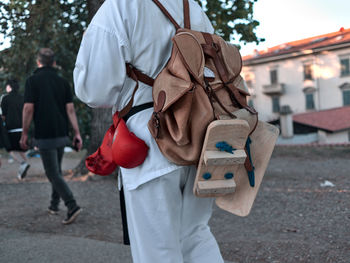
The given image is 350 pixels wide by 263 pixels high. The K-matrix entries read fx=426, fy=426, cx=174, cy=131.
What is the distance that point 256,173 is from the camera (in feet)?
6.48

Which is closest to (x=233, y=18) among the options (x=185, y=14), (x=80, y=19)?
(x=80, y=19)

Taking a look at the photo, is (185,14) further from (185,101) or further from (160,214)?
(160,214)

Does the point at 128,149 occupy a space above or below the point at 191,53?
below

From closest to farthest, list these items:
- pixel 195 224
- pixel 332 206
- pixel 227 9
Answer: pixel 195 224
pixel 332 206
pixel 227 9

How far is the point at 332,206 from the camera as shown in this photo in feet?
18.3

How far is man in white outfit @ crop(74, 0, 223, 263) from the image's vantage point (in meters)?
1.83

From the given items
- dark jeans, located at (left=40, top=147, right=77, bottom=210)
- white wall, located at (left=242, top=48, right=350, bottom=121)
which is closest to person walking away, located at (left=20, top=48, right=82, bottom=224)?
dark jeans, located at (left=40, top=147, right=77, bottom=210)

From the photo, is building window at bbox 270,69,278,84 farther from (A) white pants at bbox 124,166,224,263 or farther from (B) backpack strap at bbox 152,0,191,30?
(A) white pants at bbox 124,166,224,263

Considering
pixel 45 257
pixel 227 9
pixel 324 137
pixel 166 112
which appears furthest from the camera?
pixel 324 137

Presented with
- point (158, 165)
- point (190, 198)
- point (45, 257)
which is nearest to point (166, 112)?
point (158, 165)

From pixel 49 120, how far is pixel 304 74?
4419 centimetres

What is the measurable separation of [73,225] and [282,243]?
238 cm

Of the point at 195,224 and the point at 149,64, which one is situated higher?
the point at 149,64

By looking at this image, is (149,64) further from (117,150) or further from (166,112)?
(117,150)
